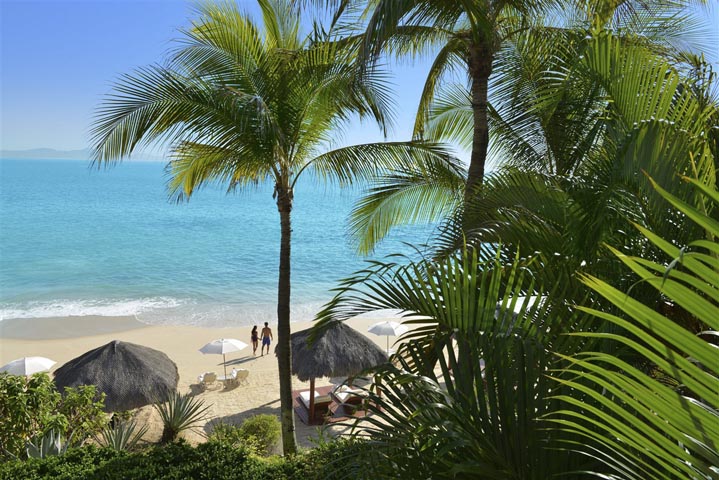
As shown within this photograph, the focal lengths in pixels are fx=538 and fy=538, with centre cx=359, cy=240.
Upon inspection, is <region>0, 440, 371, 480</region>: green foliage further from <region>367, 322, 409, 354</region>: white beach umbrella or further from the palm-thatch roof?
<region>367, 322, 409, 354</region>: white beach umbrella

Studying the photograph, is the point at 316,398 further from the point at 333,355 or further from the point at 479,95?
the point at 479,95

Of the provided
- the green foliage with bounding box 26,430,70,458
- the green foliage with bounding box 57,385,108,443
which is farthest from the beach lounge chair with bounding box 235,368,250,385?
the green foliage with bounding box 26,430,70,458

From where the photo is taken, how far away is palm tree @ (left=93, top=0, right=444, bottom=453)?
6.50 m

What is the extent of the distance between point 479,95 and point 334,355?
620cm

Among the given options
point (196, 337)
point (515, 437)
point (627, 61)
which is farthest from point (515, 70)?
point (196, 337)

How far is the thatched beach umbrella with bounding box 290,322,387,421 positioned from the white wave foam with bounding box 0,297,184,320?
15.5 metres

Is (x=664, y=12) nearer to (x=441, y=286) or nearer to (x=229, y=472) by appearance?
(x=441, y=286)

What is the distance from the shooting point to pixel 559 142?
5.68m

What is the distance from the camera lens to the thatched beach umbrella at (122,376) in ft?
32.9

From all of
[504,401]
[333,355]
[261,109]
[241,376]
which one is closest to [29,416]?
[261,109]

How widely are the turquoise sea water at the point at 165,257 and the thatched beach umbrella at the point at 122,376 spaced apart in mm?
4157

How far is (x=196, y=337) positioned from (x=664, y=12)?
1746 cm

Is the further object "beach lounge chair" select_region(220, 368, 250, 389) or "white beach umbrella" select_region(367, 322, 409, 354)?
"white beach umbrella" select_region(367, 322, 409, 354)

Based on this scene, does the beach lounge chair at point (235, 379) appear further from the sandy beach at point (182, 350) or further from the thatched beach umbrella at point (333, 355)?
the thatched beach umbrella at point (333, 355)
